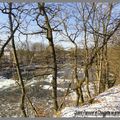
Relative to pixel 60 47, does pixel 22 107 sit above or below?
below

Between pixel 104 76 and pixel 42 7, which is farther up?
pixel 42 7

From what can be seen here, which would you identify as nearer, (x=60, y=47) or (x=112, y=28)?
(x=60, y=47)

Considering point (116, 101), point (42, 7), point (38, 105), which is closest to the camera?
point (116, 101)

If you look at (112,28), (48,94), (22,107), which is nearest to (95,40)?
(112,28)

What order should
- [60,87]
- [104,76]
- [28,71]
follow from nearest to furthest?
[28,71] → [60,87] → [104,76]

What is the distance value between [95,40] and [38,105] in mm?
3050

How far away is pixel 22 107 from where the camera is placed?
8641 millimetres

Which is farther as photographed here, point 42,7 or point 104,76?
point 104,76

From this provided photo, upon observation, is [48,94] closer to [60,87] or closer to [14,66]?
[60,87]

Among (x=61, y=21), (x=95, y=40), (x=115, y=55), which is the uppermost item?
(x=61, y=21)

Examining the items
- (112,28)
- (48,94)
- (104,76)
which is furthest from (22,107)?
(104,76)

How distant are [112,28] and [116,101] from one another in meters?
3.96

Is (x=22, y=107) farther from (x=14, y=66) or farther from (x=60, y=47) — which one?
(x=60, y=47)

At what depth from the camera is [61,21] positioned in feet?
27.5
